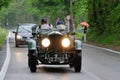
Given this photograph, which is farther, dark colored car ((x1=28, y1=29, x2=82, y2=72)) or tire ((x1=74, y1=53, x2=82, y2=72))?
tire ((x1=74, y1=53, x2=82, y2=72))

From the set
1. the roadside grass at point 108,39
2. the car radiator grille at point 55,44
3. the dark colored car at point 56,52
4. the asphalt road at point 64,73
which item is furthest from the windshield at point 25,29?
the car radiator grille at point 55,44

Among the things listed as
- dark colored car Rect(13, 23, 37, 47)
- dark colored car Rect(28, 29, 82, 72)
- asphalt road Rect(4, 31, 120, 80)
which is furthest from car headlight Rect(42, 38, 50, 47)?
dark colored car Rect(13, 23, 37, 47)

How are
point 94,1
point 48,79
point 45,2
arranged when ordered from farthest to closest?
point 45,2
point 94,1
point 48,79

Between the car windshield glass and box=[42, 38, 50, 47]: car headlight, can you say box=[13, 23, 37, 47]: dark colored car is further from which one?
box=[42, 38, 50, 47]: car headlight

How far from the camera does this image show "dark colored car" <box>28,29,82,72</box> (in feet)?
55.2

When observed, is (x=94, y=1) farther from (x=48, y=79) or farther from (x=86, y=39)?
(x=48, y=79)

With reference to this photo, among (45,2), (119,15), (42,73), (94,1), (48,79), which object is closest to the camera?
(48,79)

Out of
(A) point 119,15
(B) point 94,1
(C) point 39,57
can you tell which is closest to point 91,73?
(C) point 39,57

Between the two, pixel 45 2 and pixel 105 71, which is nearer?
pixel 105 71

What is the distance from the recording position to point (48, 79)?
1466 centimetres

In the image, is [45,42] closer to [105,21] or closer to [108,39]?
[108,39]

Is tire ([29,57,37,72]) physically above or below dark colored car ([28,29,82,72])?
below

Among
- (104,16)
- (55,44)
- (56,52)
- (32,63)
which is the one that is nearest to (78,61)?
(56,52)

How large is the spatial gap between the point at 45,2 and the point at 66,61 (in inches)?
1978
